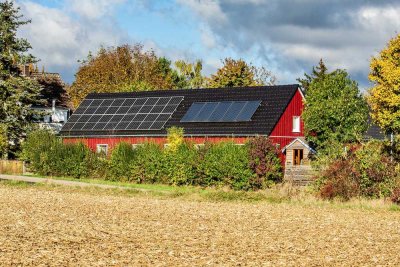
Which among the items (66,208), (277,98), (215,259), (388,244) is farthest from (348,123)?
(215,259)

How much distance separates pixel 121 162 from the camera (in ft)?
168

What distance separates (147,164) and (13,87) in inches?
990

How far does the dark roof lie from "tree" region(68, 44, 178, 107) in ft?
112

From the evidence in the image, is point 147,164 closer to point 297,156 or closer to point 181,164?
point 181,164

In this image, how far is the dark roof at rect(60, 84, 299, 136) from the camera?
56844 mm

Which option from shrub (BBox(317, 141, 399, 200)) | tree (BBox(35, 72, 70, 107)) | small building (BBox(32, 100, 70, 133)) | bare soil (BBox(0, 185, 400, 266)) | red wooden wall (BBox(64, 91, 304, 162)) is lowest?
bare soil (BBox(0, 185, 400, 266))

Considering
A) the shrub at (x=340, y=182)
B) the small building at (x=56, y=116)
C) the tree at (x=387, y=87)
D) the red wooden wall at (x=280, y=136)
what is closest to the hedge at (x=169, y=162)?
the red wooden wall at (x=280, y=136)

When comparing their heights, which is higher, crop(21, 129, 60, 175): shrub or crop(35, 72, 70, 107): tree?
crop(35, 72, 70, 107): tree

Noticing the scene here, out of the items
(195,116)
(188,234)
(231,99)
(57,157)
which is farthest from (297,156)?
(188,234)

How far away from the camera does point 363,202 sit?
36.0 m

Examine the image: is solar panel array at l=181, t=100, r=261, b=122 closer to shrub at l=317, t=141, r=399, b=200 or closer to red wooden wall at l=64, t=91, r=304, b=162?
red wooden wall at l=64, t=91, r=304, b=162

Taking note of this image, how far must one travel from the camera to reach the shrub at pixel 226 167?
45344 mm

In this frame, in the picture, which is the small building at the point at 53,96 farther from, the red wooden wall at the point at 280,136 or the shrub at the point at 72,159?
the shrub at the point at 72,159

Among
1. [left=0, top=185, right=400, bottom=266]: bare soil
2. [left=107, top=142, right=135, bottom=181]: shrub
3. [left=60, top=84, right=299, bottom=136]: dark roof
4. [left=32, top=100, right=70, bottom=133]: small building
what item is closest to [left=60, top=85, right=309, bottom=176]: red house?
[left=60, top=84, right=299, bottom=136]: dark roof
